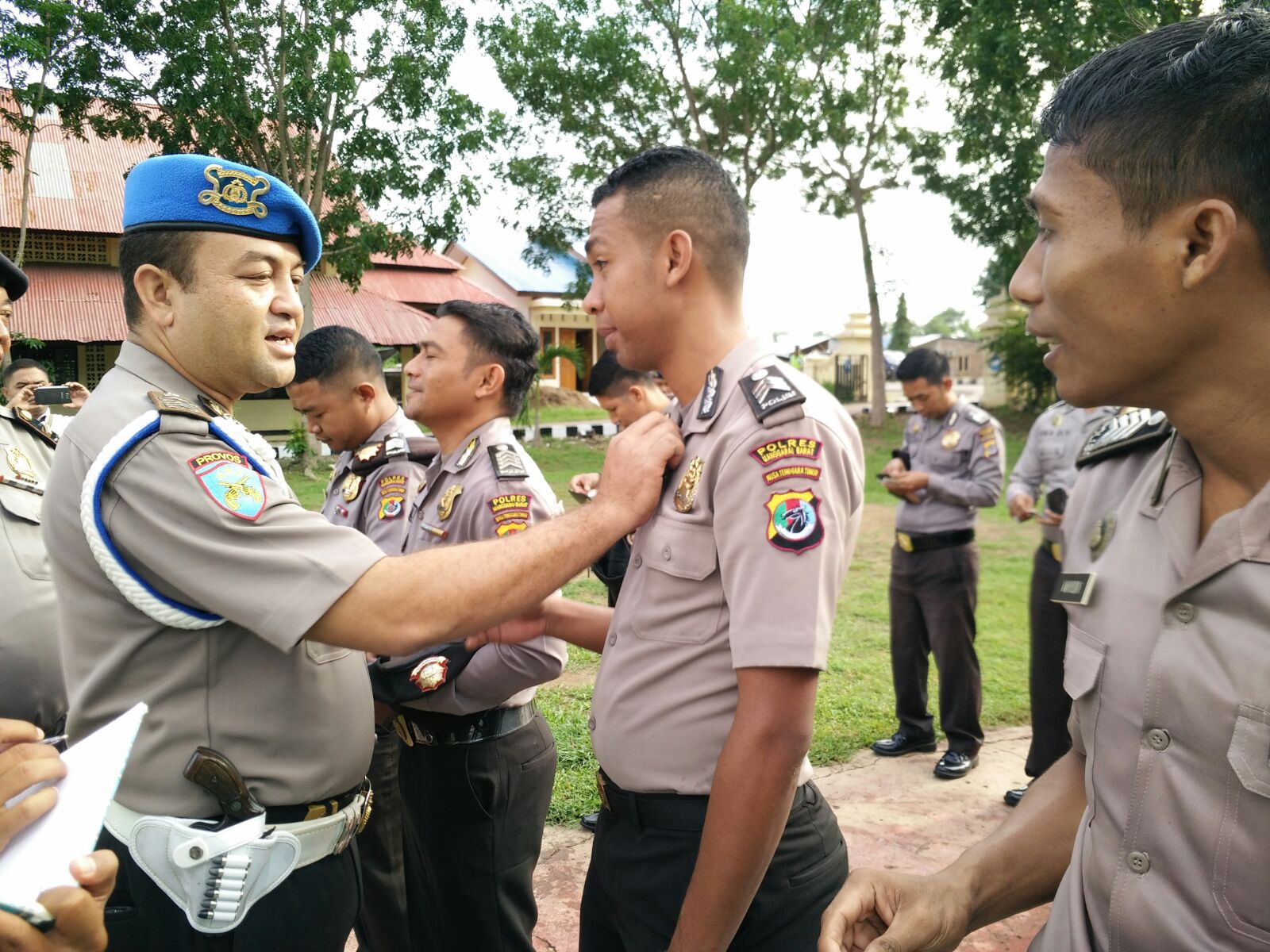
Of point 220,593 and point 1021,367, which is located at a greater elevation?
point 1021,367

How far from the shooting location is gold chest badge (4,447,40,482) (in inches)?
121

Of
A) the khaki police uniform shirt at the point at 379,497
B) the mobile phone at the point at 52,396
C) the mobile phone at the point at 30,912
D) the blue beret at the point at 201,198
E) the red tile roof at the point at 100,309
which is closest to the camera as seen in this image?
the mobile phone at the point at 30,912

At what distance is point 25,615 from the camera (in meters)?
2.86

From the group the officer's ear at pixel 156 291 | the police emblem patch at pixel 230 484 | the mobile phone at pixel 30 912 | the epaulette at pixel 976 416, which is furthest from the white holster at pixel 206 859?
the epaulette at pixel 976 416

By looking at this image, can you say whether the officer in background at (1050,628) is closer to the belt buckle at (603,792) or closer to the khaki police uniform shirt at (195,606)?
the belt buckle at (603,792)

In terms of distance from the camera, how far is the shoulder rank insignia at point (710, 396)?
1.90m

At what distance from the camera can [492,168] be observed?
61.1ft

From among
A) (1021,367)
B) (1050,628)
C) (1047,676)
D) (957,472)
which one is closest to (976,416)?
(957,472)

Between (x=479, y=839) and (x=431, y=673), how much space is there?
0.55 m

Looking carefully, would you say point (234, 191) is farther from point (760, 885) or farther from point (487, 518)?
point (760, 885)

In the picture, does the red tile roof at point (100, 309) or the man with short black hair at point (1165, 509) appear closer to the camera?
the man with short black hair at point (1165, 509)

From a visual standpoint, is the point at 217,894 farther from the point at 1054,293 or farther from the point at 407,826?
the point at 1054,293

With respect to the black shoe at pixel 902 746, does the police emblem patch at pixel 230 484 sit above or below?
above

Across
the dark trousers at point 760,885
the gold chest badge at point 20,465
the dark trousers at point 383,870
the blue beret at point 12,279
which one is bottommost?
the dark trousers at point 383,870
